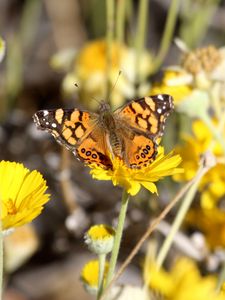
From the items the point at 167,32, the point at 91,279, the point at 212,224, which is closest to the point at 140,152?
the point at 91,279

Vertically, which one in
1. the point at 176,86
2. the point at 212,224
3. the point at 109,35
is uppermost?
the point at 109,35

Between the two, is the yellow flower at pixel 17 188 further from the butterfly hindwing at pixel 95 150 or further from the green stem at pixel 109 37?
the green stem at pixel 109 37

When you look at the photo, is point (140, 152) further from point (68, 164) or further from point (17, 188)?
point (68, 164)

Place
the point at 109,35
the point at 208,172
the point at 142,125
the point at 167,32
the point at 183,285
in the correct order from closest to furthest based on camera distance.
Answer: the point at 183,285
the point at 142,125
the point at 208,172
the point at 109,35
the point at 167,32

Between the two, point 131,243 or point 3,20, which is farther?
point 3,20

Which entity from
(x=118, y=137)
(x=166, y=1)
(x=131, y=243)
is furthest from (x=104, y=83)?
(x=166, y=1)

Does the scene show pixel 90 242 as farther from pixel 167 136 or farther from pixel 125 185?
pixel 167 136
